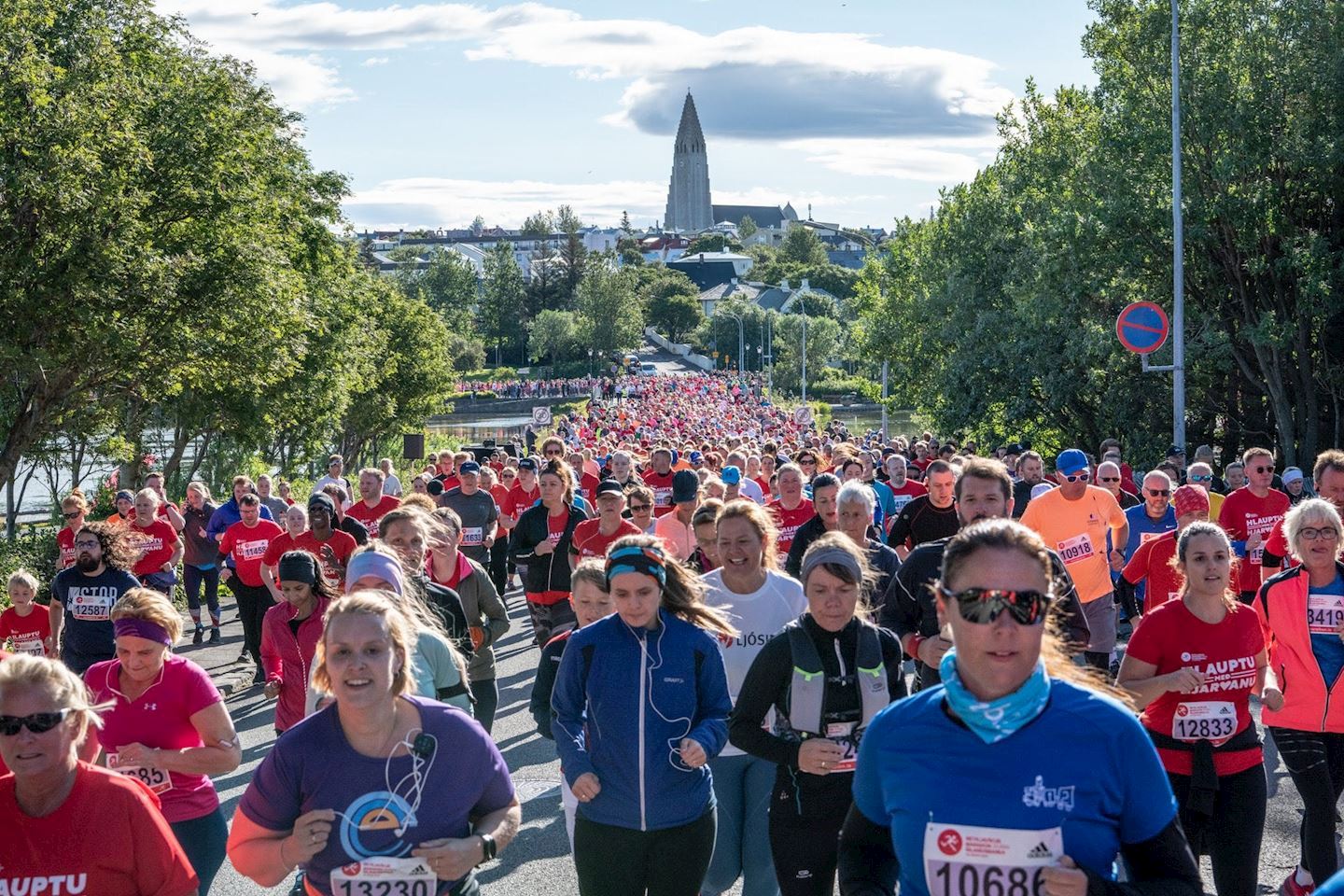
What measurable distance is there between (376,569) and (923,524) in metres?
4.65

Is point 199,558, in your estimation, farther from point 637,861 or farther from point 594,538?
point 637,861

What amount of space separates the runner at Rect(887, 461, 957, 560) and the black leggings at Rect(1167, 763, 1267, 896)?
3.73 metres

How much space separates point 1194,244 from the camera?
2706 cm

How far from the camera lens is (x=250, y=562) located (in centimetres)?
1335

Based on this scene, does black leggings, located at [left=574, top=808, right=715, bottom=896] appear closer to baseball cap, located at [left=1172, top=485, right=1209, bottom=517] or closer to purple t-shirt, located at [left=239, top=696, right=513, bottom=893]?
purple t-shirt, located at [left=239, top=696, right=513, bottom=893]

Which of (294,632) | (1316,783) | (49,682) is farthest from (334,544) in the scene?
(49,682)

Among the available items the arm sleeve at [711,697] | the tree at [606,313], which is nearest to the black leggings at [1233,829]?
the arm sleeve at [711,697]

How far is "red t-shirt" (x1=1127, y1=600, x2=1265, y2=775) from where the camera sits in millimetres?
5867

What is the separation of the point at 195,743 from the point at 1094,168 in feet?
81.8

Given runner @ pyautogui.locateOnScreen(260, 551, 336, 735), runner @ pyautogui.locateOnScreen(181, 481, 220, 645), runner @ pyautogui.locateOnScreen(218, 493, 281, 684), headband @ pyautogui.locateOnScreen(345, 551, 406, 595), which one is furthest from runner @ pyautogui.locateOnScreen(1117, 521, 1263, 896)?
runner @ pyautogui.locateOnScreen(181, 481, 220, 645)

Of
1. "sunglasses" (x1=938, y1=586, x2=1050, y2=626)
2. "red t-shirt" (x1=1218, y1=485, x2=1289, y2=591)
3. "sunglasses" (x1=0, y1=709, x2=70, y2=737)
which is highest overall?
"sunglasses" (x1=938, y1=586, x2=1050, y2=626)

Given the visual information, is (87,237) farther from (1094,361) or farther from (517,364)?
(517,364)

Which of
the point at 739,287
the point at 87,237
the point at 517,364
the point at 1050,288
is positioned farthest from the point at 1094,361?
the point at 739,287

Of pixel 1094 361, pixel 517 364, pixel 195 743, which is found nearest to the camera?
pixel 195 743
